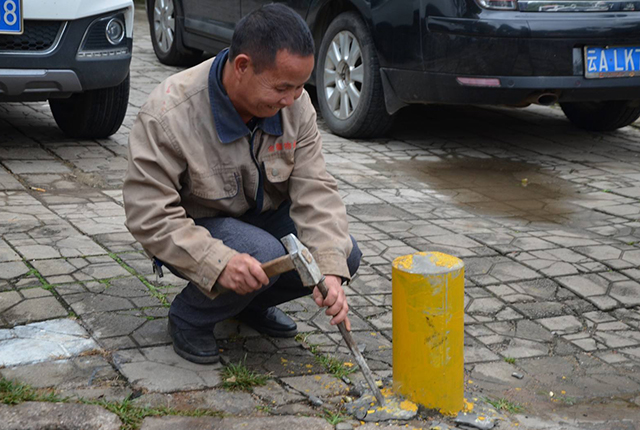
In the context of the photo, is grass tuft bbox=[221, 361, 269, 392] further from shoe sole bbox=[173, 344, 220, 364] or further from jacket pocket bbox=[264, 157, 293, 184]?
jacket pocket bbox=[264, 157, 293, 184]

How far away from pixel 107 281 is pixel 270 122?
1196 millimetres

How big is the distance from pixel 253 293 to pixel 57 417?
0.71 meters

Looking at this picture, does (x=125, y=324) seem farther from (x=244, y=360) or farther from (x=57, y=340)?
(x=244, y=360)

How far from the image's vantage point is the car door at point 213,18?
7.73 meters

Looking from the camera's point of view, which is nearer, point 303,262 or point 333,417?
point 303,262

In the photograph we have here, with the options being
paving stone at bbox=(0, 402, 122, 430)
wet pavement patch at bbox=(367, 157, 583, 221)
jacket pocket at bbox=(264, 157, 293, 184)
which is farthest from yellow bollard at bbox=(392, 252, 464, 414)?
wet pavement patch at bbox=(367, 157, 583, 221)

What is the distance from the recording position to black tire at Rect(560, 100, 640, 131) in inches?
277

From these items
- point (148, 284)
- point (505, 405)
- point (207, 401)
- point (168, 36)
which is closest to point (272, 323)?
point (207, 401)

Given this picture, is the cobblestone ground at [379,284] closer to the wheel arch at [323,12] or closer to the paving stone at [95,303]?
the paving stone at [95,303]

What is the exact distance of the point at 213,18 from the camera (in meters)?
8.09

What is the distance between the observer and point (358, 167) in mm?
5984

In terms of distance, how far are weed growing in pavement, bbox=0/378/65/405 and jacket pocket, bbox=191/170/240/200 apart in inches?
29.7

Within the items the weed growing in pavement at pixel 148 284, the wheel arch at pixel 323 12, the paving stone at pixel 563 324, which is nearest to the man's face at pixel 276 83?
the weed growing in pavement at pixel 148 284

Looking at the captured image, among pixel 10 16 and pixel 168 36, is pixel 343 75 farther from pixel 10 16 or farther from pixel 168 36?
pixel 168 36
